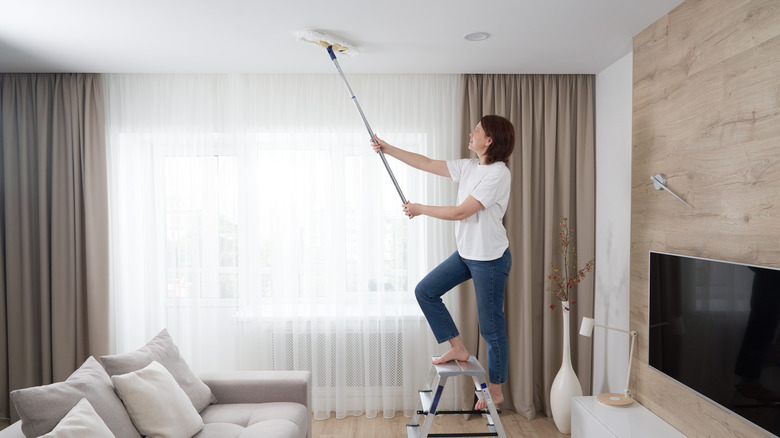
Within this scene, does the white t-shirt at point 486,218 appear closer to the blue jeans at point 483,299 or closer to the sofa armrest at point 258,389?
the blue jeans at point 483,299

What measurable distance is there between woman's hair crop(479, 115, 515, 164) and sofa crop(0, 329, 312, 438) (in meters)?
1.74

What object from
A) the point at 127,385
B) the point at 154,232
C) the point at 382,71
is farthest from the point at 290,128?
the point at 127,385

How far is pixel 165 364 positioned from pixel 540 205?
2811 millimetres

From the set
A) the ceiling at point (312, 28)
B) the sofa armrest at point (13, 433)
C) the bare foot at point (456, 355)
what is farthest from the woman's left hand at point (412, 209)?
the sofa armrest at point (13, 433)

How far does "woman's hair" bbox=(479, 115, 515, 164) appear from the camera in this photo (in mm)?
2688

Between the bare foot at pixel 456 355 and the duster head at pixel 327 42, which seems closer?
the bare foot at pixel 456 355

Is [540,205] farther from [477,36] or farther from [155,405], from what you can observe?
[155,405]

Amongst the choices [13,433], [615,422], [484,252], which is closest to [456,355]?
[484,252]

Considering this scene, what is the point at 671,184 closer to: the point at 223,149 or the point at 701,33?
the point at 701,33

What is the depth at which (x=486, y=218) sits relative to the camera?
2691 mm

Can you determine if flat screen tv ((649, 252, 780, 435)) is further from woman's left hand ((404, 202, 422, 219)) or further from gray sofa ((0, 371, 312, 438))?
gray sofa ((0, 371, 312, 438))

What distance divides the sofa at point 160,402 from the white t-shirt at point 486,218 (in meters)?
1.30

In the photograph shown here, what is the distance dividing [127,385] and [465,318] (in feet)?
7.70

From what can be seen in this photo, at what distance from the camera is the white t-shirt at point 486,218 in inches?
104
